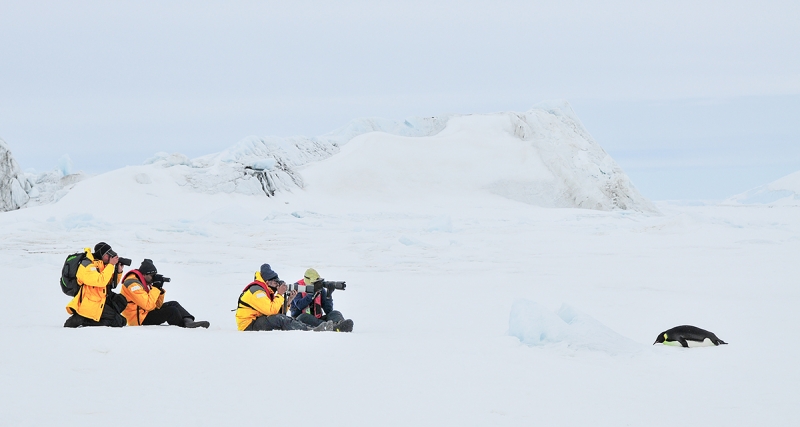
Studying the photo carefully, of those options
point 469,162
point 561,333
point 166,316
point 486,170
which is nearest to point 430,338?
point 561,333

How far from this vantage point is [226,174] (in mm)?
31672

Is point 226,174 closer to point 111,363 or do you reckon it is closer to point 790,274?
point 790,274

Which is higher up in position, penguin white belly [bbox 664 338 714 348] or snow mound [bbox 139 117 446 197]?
snow mound [bbox 139 117 446 197]

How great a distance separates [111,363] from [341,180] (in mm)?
33816

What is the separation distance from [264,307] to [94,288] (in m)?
1.32

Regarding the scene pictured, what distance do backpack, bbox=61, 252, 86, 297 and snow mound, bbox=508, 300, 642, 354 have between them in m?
3.39

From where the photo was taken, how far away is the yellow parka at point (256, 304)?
5.53 metres

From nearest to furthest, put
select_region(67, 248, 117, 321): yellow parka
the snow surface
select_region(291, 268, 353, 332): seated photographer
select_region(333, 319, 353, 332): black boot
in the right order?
the snow surface, select_region(67, 248, 117, 321): yellow parka, select_region(333, 319, 353, 332): black boot, select_region(291, 268, 353, 332): seated photographer

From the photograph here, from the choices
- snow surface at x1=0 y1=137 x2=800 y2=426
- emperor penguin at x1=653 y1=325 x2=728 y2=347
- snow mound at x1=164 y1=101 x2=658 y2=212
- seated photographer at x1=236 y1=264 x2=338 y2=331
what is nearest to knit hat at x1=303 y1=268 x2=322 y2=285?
seated photographer at x1=236 y1=264 x2=338 y2=331

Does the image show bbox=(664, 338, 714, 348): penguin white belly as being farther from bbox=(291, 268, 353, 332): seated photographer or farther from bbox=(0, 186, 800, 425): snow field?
bbox=(291, 268, 353, 332): seated photographer

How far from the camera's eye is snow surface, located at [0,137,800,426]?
3.56 metres

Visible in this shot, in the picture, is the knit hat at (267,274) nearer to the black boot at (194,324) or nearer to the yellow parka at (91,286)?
the black boot at (194,324)

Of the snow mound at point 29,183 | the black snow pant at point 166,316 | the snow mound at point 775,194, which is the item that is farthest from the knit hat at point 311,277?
the snow mound at point 775,194

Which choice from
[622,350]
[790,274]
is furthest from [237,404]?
[790,274]
